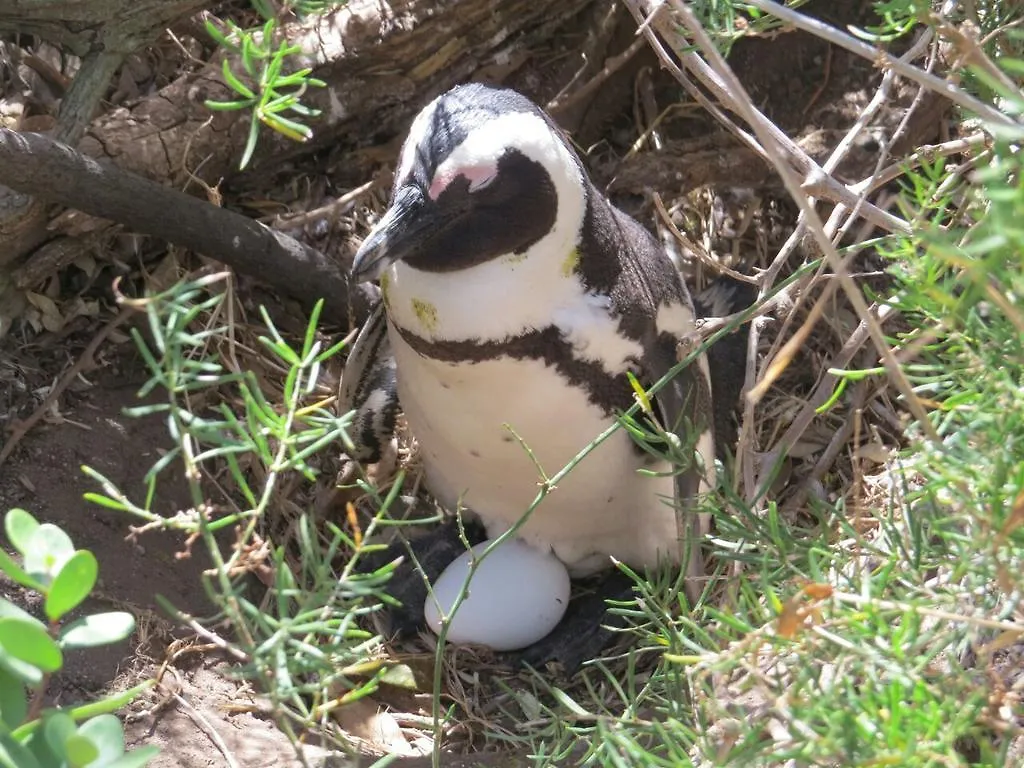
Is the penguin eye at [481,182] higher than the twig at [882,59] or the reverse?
the reverse

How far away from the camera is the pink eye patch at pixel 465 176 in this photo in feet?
4.25

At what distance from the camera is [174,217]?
163cm

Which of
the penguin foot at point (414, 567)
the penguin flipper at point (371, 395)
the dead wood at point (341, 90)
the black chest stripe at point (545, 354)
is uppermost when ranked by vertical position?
the dead wood at point (341, 90)

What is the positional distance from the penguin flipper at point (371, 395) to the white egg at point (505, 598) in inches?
9.7

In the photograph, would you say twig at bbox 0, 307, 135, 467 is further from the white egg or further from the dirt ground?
the white egg

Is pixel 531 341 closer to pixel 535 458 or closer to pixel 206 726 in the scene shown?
pixel 535 458

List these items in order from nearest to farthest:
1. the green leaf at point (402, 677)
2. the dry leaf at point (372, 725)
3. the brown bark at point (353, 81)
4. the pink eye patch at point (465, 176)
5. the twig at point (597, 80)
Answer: the pink eye patch at point (465, 176)
the dry leaf at point (372, 725)
the green leaf at point (402, 677)
the brown bark at point (353, 81)
the twig at point (597, 80)

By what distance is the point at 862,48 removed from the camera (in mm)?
881

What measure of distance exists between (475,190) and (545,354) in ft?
0.76

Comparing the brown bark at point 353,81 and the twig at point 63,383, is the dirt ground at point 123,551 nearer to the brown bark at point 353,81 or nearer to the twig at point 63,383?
the twig at point 63,383

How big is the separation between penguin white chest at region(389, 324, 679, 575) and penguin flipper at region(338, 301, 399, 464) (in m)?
0.11

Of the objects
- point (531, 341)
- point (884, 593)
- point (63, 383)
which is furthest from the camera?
point (63, 383)

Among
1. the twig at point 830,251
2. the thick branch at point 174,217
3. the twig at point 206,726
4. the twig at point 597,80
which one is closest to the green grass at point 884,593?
the twig at point 830,251

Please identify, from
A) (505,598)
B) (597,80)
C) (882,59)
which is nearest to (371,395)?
(505,598)
